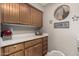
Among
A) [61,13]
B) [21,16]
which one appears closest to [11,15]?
[21,16]

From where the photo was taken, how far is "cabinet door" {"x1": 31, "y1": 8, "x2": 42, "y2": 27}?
1.45 m

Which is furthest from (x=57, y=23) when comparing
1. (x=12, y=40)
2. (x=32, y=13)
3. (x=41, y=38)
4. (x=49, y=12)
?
(x=12, y=40)

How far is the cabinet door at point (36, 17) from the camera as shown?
145cm

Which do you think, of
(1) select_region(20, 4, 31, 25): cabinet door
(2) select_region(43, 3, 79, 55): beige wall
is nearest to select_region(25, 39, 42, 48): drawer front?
(2) select_region(43, 3, 79, 55): beige wall

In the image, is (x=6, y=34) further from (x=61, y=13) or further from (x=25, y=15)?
(x=61, y=13)

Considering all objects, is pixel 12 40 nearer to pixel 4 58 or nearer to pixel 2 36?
pixel 2 36

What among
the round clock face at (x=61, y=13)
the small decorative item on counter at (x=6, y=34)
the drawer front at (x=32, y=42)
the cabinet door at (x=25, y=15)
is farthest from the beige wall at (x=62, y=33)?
the small decorative item on counter at (x=6, y=34)

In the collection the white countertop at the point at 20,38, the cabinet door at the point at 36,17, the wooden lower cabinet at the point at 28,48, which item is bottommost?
the wooden lower cabinet at the point at 28,48

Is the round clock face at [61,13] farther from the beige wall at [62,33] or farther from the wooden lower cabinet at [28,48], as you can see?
the wooden lower cabinet at [28,48]

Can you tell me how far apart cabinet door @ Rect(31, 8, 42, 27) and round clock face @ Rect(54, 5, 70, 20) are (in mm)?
191

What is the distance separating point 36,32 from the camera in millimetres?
1483

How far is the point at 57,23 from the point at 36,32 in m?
0.28

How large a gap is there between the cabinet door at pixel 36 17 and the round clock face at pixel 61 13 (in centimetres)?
19

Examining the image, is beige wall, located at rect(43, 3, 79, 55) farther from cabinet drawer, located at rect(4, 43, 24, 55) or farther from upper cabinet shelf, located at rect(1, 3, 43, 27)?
cabinet drawer, located at rect(4, 43, 24, 55)
